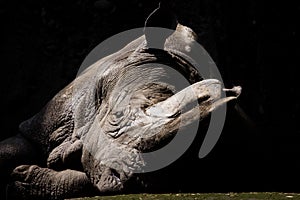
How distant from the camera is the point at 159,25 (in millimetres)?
4922

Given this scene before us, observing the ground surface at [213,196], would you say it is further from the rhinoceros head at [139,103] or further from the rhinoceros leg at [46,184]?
the rhinoceros leg at [46,184]

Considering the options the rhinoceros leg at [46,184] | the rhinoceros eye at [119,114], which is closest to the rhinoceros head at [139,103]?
the rhinoceros eye at [119,114]

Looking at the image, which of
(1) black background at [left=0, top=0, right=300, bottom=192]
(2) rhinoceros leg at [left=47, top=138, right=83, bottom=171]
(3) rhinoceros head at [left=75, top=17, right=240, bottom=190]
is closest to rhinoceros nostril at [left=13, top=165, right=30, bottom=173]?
(2) rhinoceros leg at [left=47, top=138, right=83, bottom=171]

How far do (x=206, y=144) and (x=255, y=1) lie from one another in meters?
1.95

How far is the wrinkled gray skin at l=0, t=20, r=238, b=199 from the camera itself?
Answer: 4262 millimetres

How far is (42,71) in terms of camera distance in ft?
22.2

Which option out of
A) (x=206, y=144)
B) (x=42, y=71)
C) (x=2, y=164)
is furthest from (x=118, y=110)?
(x=42, y=71)

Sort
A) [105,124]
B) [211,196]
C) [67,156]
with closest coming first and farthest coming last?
[211,196] < [105,124] < [67,156]

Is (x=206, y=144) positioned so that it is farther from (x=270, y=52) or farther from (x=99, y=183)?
(x=270, y=52)

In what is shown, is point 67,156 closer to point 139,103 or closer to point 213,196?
point 139,103

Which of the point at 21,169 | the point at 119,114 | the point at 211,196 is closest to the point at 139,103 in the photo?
the point at 119,114

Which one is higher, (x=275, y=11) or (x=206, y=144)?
(x=275, y=11)

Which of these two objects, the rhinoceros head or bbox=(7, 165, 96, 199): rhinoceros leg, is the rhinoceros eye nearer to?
the rhinoceros head

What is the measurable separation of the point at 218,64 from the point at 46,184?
67.0 inches
